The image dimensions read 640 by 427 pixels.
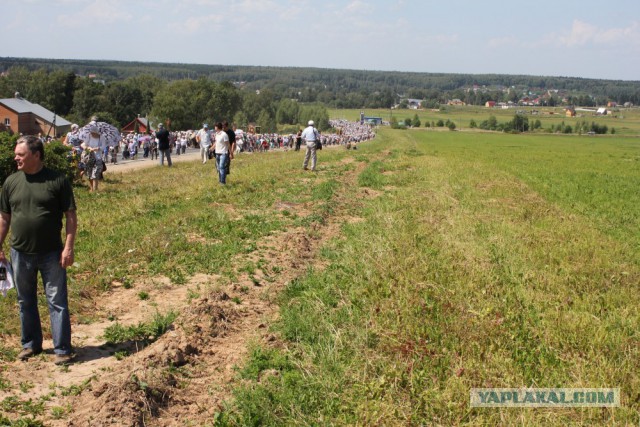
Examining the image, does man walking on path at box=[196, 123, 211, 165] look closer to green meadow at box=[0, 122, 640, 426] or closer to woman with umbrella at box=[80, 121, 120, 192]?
woman with umbrella at box=[80, 121, 120, 192]

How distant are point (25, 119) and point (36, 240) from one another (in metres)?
77.0

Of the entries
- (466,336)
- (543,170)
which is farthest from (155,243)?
(543,170)

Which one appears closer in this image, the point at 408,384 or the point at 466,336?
the point at 408,384

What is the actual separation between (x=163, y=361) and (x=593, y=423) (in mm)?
3673

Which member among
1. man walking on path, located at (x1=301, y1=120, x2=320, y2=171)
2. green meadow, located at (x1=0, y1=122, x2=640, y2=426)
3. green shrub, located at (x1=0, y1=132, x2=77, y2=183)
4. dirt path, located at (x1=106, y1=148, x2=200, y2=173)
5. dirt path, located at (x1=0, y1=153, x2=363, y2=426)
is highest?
man walking on path, located at (x1=301, y1=120, x2=320, y2=171)

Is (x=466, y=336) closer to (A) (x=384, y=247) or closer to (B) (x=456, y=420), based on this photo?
(B) (x=456, y=420)

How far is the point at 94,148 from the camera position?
16453mm

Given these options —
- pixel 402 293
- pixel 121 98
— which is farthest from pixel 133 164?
pixel 121 98

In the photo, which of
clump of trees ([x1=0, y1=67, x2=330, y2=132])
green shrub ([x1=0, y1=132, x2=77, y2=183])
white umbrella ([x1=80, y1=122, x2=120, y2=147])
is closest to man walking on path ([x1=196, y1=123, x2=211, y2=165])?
white umbrella ([x1=80, y1=122, x2=120, y2=147])

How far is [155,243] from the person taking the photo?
926cm

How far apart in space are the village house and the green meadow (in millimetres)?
65214

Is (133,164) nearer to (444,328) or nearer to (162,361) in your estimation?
(162,361)

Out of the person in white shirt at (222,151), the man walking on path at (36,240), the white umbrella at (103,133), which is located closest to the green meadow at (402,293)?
the man walking on path at (36,240)

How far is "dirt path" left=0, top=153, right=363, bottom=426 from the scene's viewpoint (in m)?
4.70
